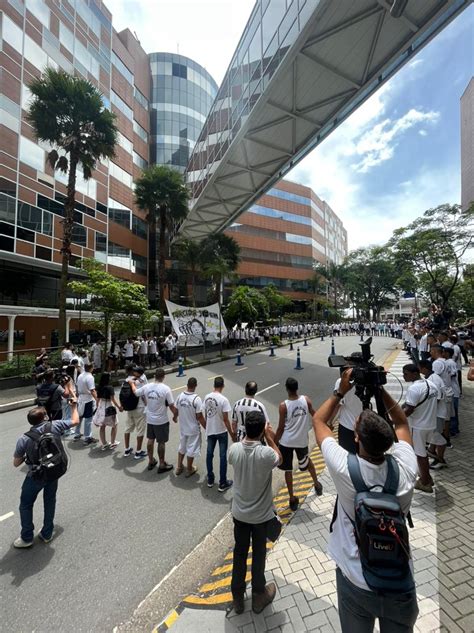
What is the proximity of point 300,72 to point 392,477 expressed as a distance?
Answer: 13537 millimetres

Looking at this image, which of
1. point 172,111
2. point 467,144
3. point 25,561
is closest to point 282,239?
point 172,111

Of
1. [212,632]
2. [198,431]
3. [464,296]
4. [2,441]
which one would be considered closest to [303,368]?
[198,431]

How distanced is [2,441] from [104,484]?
12.2 ft

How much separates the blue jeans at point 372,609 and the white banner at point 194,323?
15.9m

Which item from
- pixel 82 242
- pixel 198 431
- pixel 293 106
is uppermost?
pixel 293 106

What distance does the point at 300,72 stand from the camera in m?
10.8

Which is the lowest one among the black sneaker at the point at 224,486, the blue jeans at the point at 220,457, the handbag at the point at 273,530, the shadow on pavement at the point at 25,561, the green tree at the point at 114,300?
the shadow on pavement at the point at 25,561

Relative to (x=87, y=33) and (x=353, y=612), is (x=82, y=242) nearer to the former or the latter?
(x=87, y=33)

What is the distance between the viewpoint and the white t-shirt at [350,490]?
5.47ft

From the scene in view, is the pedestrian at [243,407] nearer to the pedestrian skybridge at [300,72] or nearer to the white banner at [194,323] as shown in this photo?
the pedestrian skybridge at [300,72]

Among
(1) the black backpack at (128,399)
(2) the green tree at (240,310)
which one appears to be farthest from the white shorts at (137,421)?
(2) the green tree at (240,310)

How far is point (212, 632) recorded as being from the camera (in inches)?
91.6

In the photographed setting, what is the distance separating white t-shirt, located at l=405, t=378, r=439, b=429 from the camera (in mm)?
4195

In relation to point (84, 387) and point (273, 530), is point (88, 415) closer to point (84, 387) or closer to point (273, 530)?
point (84, 387)
